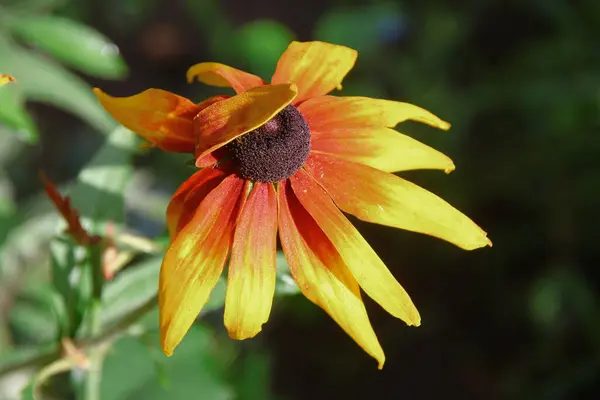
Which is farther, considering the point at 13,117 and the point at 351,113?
the point at 13,117

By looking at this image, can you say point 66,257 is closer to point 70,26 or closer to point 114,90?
point 70,26

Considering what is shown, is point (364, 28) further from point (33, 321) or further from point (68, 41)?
point (33, 321)

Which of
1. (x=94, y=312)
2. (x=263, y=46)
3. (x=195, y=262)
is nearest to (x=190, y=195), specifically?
(x=195, y=262)

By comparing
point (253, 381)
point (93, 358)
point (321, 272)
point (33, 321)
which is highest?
point (321, 272)

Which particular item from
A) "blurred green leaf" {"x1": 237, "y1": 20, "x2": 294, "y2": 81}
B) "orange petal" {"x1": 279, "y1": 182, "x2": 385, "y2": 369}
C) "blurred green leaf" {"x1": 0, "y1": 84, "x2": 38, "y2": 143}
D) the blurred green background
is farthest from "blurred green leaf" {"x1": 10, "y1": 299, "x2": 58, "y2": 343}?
"orange petal" {"x1": 279, "y1": 182, "x2": 385, "y2": 369}

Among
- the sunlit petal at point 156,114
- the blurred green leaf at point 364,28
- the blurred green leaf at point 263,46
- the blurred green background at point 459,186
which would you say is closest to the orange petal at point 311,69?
the sunlit petal at point 156,114

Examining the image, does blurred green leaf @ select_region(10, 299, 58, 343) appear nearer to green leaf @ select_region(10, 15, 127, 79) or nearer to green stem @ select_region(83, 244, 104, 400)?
green leaf @ select_region(10, 15, 127, 79)

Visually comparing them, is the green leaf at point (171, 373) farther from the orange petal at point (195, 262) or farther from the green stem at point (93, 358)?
the orange petal at point (195, 262)
